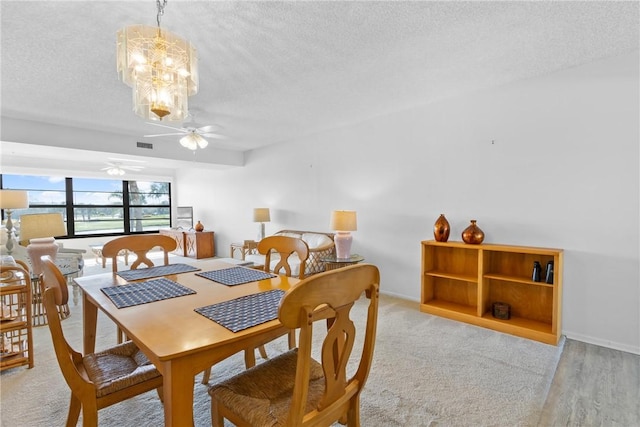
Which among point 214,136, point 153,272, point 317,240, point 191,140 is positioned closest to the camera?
point 153,272

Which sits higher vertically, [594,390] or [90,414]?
[90,414]

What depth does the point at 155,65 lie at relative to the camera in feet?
5.63

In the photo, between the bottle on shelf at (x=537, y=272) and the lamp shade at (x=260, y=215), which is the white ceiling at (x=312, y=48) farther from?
the lamp shade at (x=260, y=215)

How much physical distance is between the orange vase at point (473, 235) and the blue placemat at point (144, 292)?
2686 mm

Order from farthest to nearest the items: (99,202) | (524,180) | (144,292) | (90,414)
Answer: (99,202) → (524,180) → (144,292) → (90,414)

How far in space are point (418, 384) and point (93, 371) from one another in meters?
1.88

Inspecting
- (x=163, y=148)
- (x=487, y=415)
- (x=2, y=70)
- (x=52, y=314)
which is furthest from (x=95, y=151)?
(x=487, y=415)

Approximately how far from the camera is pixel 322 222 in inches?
196

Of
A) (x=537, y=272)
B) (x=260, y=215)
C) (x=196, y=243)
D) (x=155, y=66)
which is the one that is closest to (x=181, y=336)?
(x=155, y=66)

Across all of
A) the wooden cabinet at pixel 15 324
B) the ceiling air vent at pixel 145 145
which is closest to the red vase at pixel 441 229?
the wooden cabinet at pixel 15 324

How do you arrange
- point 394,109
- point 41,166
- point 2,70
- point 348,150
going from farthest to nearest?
point 41,166, point 348,150, point 394,109, point 2,70

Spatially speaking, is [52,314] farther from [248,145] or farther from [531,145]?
[248,145]

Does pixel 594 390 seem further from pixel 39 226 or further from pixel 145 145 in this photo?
pixel 145 145

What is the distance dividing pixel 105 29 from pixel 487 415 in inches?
136
